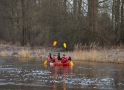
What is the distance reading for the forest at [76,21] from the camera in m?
35.0

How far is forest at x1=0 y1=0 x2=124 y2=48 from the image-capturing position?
35.0 m

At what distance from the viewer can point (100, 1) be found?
35531 mm

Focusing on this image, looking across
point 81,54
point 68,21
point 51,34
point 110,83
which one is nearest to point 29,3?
point 51,34

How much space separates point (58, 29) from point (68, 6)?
3491 mm

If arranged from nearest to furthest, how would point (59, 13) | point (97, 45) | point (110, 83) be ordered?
point (110, 83) < point (97, 45) < point (59, 13)

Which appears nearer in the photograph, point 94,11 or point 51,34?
point 94,11

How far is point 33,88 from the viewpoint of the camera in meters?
12.0

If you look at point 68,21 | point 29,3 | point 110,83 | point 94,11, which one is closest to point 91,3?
point 94,11

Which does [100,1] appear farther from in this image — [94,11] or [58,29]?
[58,29]

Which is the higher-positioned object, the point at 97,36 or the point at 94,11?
the point at 94,11

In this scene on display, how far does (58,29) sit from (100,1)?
6.29 m

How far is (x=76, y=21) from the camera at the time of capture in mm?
34656

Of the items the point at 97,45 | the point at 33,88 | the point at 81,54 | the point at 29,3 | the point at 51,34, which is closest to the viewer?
the point at 33,88

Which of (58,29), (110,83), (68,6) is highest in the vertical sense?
(68,6)
